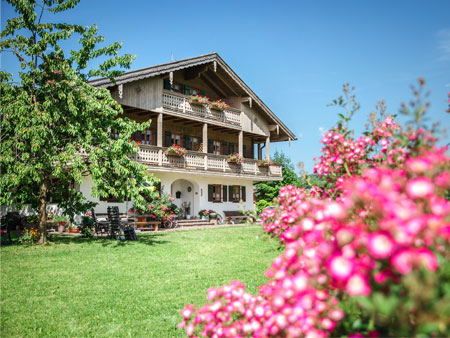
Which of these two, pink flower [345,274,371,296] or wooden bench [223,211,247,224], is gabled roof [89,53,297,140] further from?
pink flower [345,274,371,296]

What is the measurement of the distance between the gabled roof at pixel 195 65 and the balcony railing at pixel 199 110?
1.43m

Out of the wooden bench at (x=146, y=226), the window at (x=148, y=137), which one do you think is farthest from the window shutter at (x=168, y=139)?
the wooden bench at (x=146, y=226)

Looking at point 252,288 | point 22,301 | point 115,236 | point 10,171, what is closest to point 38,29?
point 10,171

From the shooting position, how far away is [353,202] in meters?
1.30

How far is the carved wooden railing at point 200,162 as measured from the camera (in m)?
16.8

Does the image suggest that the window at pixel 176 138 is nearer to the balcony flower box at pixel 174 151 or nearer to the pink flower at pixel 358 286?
the balcony flower box at pixel 174 151

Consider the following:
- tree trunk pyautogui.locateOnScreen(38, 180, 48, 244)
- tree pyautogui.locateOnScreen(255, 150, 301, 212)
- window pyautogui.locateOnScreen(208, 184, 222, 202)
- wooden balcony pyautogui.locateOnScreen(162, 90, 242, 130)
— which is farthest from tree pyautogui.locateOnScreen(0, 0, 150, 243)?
tree pyautogui.locateOnScreen(255, 150, 301, 212)

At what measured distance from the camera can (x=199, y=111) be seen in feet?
65.6

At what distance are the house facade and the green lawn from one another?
791cm

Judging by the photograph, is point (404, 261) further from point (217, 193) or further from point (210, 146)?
point (210, 146)

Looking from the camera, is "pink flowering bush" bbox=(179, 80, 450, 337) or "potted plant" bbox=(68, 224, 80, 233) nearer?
"pink flowering bush" bbox=(179, 80, 450, 337)

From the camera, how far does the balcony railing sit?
1845cm

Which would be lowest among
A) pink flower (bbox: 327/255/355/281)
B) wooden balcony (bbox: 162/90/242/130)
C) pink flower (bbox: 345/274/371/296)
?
pink flower (bbox: 345/274/371/296)

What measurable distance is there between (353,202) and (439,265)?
Answer: 1.16ft
